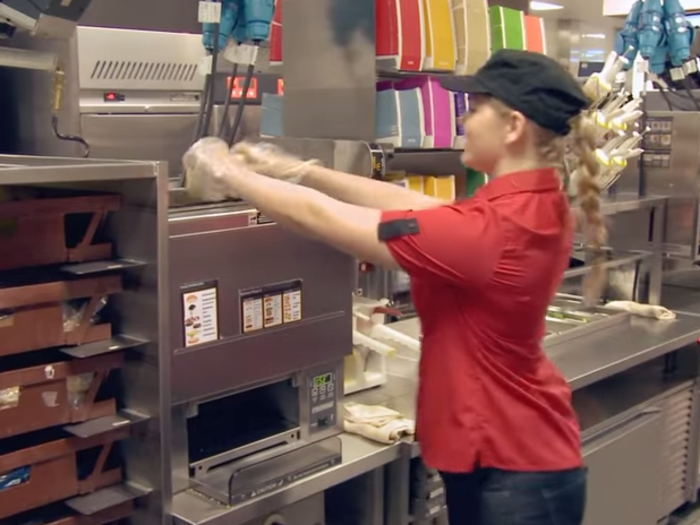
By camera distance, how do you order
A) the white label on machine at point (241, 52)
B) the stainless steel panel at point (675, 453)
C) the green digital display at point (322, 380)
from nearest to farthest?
the green digital display at point (322, 380) → the white label on machine at point (241, 52) → the stainless steel panel at point (675, 453)

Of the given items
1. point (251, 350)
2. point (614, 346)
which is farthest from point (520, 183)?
point (614, 346)

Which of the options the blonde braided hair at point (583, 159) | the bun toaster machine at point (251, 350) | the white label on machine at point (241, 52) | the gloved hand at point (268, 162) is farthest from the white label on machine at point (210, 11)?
the blonde braided hair at point (583, 159)

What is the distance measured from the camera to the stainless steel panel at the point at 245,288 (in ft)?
5.18

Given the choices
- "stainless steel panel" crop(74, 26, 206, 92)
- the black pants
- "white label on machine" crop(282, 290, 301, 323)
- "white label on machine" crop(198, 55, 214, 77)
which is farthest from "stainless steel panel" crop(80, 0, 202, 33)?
the black pants

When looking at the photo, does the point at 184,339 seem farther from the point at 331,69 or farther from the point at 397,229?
the point at 331,69

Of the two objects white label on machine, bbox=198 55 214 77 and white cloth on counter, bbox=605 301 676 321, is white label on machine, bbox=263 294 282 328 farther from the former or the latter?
white cloth on counter, bbox=605 301 676 321

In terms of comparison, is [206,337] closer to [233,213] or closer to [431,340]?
[233,213]

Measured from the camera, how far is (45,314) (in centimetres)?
141

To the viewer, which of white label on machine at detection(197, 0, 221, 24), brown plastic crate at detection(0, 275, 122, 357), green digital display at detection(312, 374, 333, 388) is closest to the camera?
brown plastic crate at detection(0, 275, 122, 357)

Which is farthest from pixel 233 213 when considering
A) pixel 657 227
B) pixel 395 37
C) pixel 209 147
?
pixel 657 227

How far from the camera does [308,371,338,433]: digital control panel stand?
6.19 feet

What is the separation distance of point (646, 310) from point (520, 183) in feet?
6.56

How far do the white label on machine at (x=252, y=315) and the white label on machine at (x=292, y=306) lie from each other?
70 mm

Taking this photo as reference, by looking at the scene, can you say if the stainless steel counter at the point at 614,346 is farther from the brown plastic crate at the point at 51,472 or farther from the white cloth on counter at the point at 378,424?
the brown plastic crate at the point at 51,472
